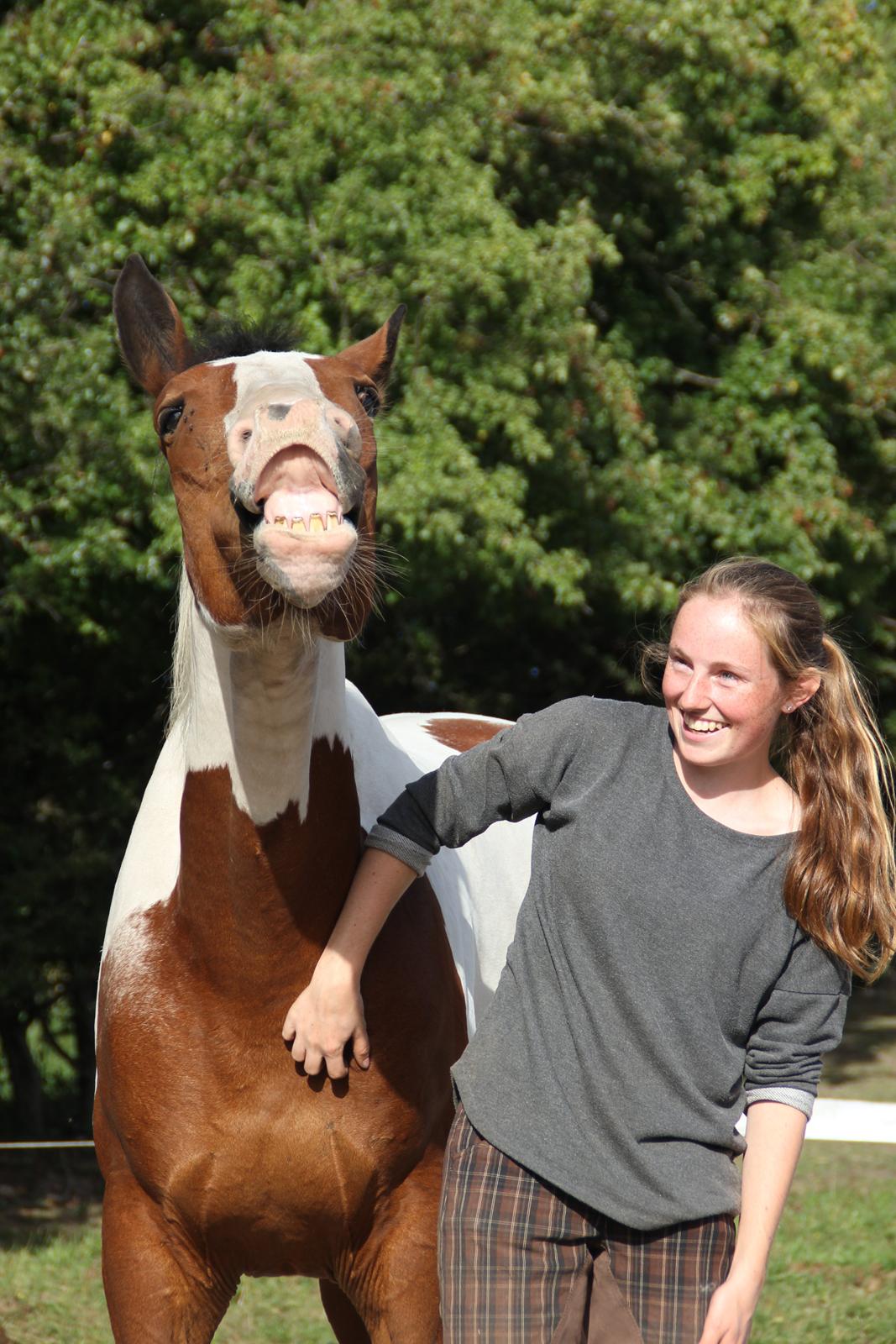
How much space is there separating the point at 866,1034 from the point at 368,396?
404 inches

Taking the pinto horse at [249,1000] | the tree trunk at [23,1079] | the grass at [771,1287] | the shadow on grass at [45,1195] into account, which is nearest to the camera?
the pinto horse at [249,1000]

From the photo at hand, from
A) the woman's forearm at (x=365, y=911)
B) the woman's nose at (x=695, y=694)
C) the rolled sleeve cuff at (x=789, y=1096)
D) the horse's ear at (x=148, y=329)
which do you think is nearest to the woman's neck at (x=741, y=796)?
the woman's nose at (x=695, y=694)

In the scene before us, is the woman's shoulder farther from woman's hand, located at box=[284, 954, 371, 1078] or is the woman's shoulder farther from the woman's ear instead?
woman's hand, located at box=[284, 954, 371, 1078]

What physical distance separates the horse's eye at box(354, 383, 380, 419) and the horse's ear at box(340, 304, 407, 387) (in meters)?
0.19

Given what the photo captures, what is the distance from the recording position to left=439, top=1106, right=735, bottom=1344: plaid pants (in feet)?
6.95

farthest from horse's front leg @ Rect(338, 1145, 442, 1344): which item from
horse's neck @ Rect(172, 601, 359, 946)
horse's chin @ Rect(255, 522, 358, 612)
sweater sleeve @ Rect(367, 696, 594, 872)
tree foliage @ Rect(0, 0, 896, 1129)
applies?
tree foliage @ Rect(0, 0, 896, 1129)

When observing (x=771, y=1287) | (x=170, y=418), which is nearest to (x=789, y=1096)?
(x=170, y=418)

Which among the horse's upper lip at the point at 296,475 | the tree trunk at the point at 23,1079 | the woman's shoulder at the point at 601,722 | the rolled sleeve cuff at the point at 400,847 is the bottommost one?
the tree trunk at the point at 23,1079

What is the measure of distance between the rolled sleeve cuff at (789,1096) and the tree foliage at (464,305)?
130 inches

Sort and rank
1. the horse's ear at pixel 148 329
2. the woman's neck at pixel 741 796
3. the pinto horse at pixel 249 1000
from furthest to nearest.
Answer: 1. the horse's ear at pixel 148 329
2. the pinto horse at pixel 249 1000
3. the woman's neck at pixel 741 796

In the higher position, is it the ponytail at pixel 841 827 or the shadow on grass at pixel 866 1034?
the ponytail at pixel 841 827

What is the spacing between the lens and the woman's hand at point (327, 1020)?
2400 millimetres

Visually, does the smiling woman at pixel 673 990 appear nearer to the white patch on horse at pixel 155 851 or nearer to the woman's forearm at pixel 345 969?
the woman's forearm at pixel 345 969

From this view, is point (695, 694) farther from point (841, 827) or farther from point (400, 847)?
point (400, 847)
